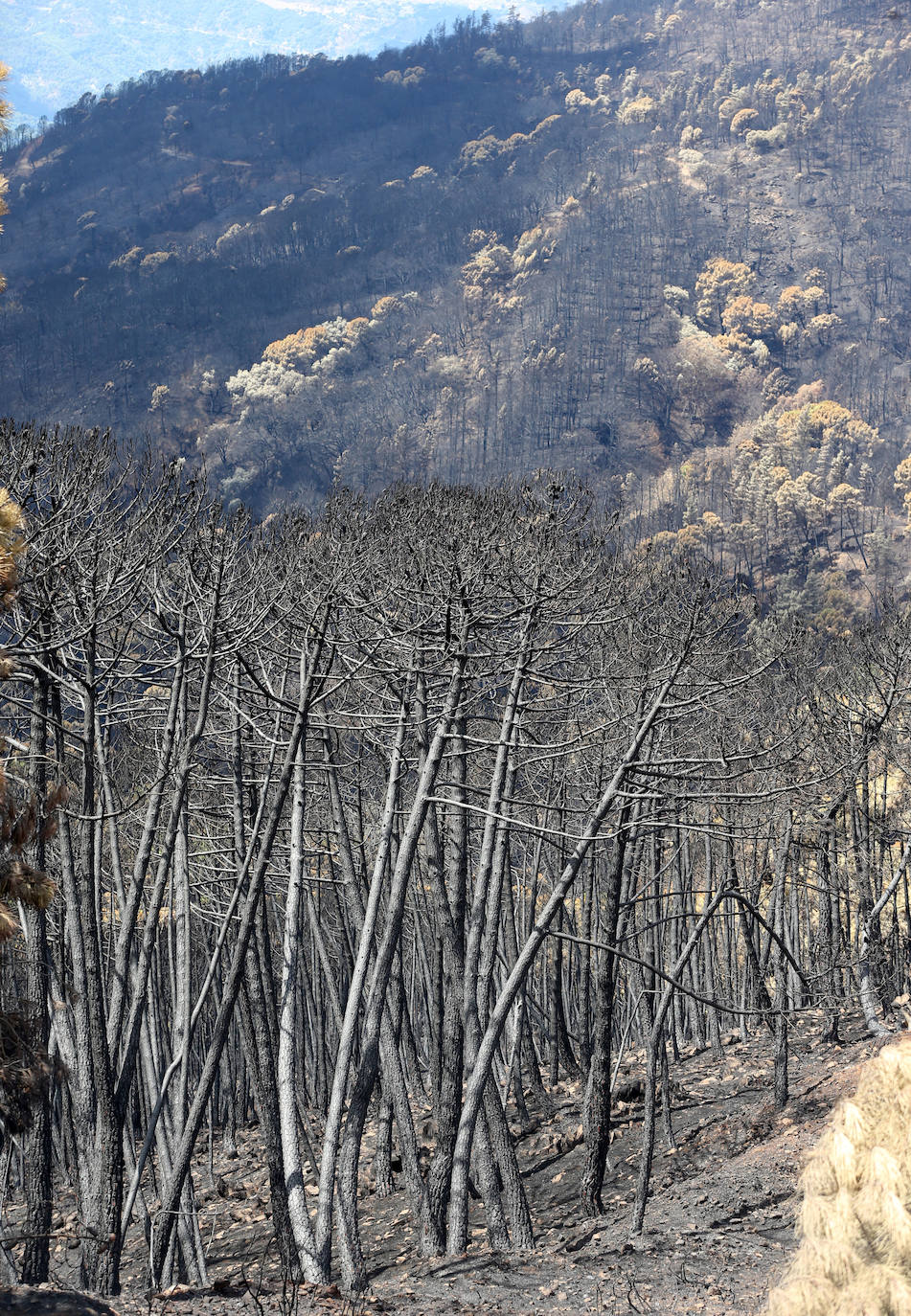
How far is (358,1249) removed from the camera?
1159 centimetres

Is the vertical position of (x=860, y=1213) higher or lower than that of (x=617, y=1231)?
higher

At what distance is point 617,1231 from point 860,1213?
1050 cm

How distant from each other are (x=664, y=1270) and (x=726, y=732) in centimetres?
1343

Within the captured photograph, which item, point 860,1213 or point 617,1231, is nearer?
point 860,1213

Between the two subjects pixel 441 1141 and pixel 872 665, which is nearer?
pixel 441 1141

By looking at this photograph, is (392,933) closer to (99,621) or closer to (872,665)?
(99,621)

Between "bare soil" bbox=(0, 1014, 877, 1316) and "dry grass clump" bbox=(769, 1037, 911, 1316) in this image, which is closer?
"dry grass clump" bbox=(769, 1037, 911, 1316)

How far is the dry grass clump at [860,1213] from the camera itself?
11.8ft

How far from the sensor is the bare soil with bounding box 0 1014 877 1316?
9820 millimetres

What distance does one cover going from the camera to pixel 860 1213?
144 inches

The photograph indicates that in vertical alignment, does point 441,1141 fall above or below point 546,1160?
above

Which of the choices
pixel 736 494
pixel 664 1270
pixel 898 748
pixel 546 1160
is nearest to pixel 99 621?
pixel 664 1270

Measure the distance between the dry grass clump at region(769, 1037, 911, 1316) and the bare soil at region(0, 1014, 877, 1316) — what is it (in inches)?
178

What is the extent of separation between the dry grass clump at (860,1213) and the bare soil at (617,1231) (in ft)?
14.8
